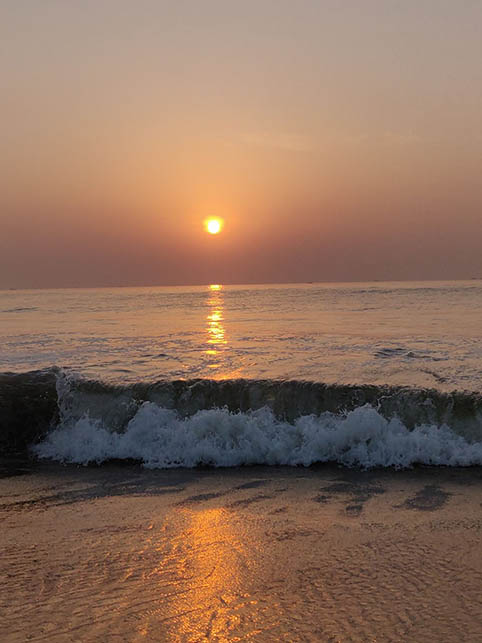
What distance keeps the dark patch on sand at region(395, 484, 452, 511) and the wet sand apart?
20mm

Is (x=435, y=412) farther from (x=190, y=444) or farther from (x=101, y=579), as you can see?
(x=101, y=579)

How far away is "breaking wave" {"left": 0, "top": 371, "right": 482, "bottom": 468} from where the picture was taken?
862cm

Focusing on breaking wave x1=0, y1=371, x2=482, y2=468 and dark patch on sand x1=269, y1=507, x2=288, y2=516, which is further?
breaking wave x1=0, y1=371, x2=482, y2=468

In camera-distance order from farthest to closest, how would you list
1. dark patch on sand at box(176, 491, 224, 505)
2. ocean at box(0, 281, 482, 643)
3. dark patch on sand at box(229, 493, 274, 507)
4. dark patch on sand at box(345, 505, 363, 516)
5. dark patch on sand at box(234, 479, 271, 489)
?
dark patch on sand at box(234, 479, 271, 489), dark patch on sand at box(176, 491, 224, 505), dark patch on sand at box(229, 493, 274, 507), dark patch on sand at box(345, 505, 363, 516), ocean at box(0, 281, 482, 643)

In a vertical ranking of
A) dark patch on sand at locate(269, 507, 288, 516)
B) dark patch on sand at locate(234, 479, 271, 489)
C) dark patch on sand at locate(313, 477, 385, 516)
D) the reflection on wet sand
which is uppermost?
the reflection on wet sand

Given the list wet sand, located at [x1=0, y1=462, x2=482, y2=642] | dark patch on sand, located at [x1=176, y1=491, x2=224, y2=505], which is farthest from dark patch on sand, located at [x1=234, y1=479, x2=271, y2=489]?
dark patch on sand, located at [x1=176, y1=491, x2=224, y2=505]

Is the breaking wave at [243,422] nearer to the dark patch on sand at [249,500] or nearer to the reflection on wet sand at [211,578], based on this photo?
the dark patch on sand at [249,500]

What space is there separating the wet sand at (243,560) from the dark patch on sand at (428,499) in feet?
0.06

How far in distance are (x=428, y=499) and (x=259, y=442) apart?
295 cm

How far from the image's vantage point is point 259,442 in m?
8.91

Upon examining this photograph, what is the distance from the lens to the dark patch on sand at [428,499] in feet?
20.2

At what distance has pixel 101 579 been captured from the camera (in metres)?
4.29

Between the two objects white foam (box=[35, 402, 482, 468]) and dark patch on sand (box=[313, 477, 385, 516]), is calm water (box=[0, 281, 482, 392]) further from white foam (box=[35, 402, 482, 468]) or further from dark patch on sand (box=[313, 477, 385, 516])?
dark patch on sand (box=[313, 477, 385, 516])

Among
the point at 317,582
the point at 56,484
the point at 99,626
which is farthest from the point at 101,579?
the point at 56,484
